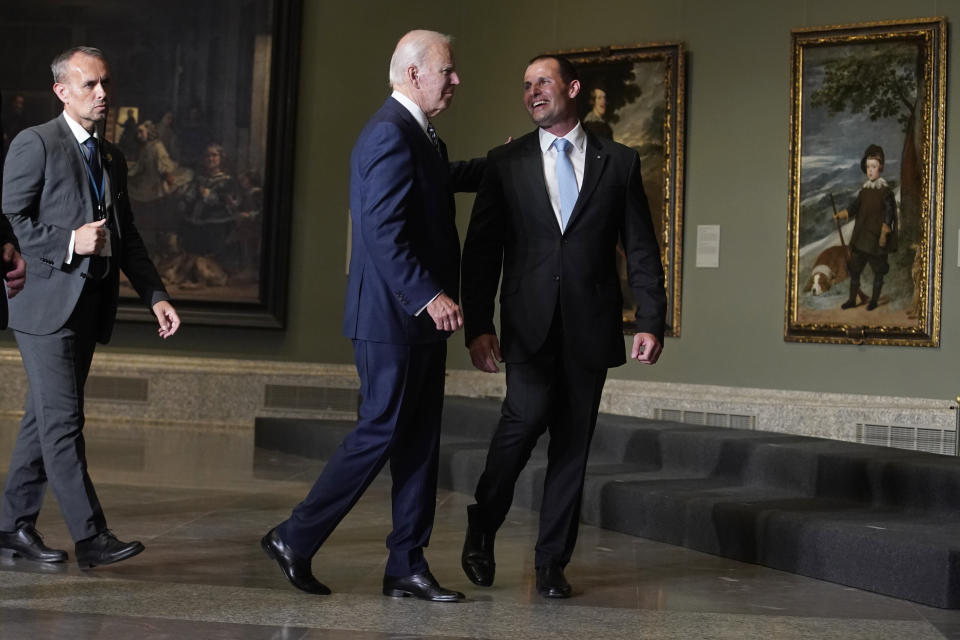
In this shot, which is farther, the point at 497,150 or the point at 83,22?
the point at 83,22

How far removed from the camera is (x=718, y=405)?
9578mm

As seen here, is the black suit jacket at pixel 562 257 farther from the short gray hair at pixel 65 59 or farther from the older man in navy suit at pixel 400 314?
the short gray hair at pixel 65 59

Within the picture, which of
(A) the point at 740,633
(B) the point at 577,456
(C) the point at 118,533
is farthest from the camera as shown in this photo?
(C) the point at 118,533

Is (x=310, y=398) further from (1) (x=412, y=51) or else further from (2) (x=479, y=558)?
(1) (x=412, y=51)

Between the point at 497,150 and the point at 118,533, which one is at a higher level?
the point at 497,150

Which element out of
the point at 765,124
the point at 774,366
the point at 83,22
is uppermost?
the point at 83,22

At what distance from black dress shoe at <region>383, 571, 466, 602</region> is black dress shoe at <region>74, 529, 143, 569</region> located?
35.6 inches

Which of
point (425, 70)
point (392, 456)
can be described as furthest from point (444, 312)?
point (425, 70)

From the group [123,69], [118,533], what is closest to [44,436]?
[118,533]

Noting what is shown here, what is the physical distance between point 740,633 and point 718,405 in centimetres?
588

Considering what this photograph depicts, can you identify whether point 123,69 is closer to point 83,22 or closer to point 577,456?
point 83,22

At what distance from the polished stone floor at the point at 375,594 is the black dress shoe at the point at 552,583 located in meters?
0.07

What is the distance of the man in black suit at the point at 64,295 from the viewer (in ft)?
13.9

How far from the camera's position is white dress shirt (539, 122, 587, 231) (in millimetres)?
4430
